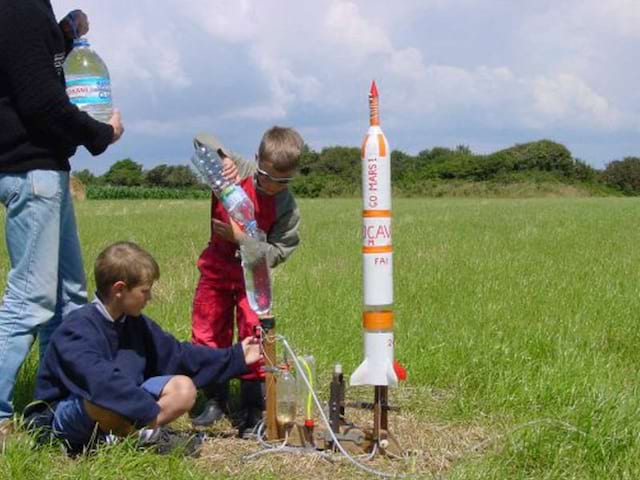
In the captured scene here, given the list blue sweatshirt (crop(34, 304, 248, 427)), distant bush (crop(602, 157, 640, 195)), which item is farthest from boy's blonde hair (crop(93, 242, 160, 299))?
distant bush (crop(602, 157, 640, 195))

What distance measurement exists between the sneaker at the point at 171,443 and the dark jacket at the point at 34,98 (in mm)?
1485

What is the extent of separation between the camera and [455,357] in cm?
570

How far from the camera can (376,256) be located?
12.9ft

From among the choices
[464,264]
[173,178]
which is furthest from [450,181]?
[464,264]

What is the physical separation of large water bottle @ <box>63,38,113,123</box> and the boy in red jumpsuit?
548 millimetres

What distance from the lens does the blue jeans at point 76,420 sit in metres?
3.88

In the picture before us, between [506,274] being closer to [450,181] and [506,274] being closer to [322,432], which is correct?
[322,432]

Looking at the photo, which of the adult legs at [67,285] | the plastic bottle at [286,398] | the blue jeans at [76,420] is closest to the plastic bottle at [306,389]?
the plastic bottle at [286,398]

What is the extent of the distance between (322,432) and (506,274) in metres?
6.20

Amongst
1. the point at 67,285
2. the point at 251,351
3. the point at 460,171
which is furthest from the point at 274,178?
the point at 460,171

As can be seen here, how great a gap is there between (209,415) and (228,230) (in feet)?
3.63

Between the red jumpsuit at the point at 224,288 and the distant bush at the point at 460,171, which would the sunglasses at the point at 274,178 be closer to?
the red jumpsuit at the point at 224,288

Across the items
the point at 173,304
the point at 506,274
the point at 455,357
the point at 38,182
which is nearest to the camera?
the point at 38,182

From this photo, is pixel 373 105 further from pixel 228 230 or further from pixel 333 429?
pixel 333 429
